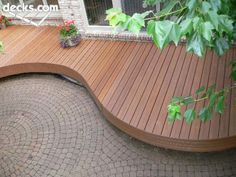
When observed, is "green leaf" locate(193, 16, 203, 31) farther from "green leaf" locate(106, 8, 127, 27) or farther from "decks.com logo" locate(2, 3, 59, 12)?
"decks.com logo" locate(2, 3, 59, 12)

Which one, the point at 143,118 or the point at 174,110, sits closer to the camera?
the point at 174,110

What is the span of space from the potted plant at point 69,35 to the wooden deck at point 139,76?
17 centimetres

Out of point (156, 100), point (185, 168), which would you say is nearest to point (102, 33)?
point (156, 100)

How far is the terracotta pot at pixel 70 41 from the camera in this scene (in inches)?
262

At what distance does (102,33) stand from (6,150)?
3.29m

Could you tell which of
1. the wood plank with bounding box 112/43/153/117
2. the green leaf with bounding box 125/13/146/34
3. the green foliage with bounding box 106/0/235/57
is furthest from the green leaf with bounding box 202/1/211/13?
the wood plank with bounding box 112/43/153/117

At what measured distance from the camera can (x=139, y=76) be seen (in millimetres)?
5445

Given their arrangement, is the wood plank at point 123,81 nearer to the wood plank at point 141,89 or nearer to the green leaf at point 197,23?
the wood plank at point 141,89

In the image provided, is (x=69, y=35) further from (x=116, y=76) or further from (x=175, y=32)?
(x=175, y=32)

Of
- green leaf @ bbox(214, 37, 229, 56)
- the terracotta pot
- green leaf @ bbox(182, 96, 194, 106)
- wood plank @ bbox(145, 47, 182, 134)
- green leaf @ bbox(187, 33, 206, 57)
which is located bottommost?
wood plank @ bbox(145, 47, 182, 134)

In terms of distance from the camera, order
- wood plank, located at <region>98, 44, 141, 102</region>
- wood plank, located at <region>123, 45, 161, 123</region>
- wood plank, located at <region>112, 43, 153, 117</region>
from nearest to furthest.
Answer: wood plank, located at <region>123, 45, 161, 123</region> → wood plank, located at <region>112, 43, 153, 117</region> → wood plank, located at <region>98, 44, 141, 102</region>

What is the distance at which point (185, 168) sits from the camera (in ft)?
14.0

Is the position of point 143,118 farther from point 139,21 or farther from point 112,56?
point 139,21

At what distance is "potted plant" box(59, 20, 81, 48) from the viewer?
6.64 meters
